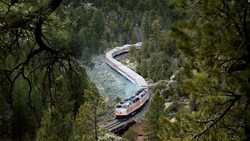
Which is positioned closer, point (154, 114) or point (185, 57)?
point (185, 57)

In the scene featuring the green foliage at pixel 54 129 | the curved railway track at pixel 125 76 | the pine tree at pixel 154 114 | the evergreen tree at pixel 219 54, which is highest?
the evergreen tree at pixel 219 54

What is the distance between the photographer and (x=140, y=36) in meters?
79.5

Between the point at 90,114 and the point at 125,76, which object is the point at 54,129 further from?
the point at 125,76

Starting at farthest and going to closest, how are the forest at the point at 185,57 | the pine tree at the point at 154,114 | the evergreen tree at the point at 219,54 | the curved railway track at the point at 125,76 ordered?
the curved railway track at the point at 125,76
the pine tree at the point at 154,114
the evergreen tree at the point at 219,54
the forest at the point at 185,57

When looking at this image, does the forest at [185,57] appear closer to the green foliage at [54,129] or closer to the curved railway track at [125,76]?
the green foliage at [54,129]

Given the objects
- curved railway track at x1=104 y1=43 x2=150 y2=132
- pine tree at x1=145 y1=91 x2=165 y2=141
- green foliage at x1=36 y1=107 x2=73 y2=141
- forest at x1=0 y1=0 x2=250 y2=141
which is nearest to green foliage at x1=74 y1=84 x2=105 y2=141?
green foliage at x1=36 y1=107 x2=73 y2=141

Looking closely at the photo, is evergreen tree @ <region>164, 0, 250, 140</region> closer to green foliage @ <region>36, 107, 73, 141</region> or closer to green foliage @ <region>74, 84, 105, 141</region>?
green foliage @ <region>36, 107, 73, 141</region>

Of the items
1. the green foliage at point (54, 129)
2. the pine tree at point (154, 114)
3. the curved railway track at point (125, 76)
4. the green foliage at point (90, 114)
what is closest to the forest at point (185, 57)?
the green foliage at point (54, 129)

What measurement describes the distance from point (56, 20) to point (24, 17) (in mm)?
496

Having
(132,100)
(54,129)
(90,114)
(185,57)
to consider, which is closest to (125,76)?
(132,100)

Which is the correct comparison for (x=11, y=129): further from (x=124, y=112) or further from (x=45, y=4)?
(x=45, y=4)

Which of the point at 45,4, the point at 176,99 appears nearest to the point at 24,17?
the point at 45,4

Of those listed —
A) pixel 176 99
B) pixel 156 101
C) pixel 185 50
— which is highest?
pixel 185 50

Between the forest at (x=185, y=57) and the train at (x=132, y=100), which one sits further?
the train at (x=132, y=100)
